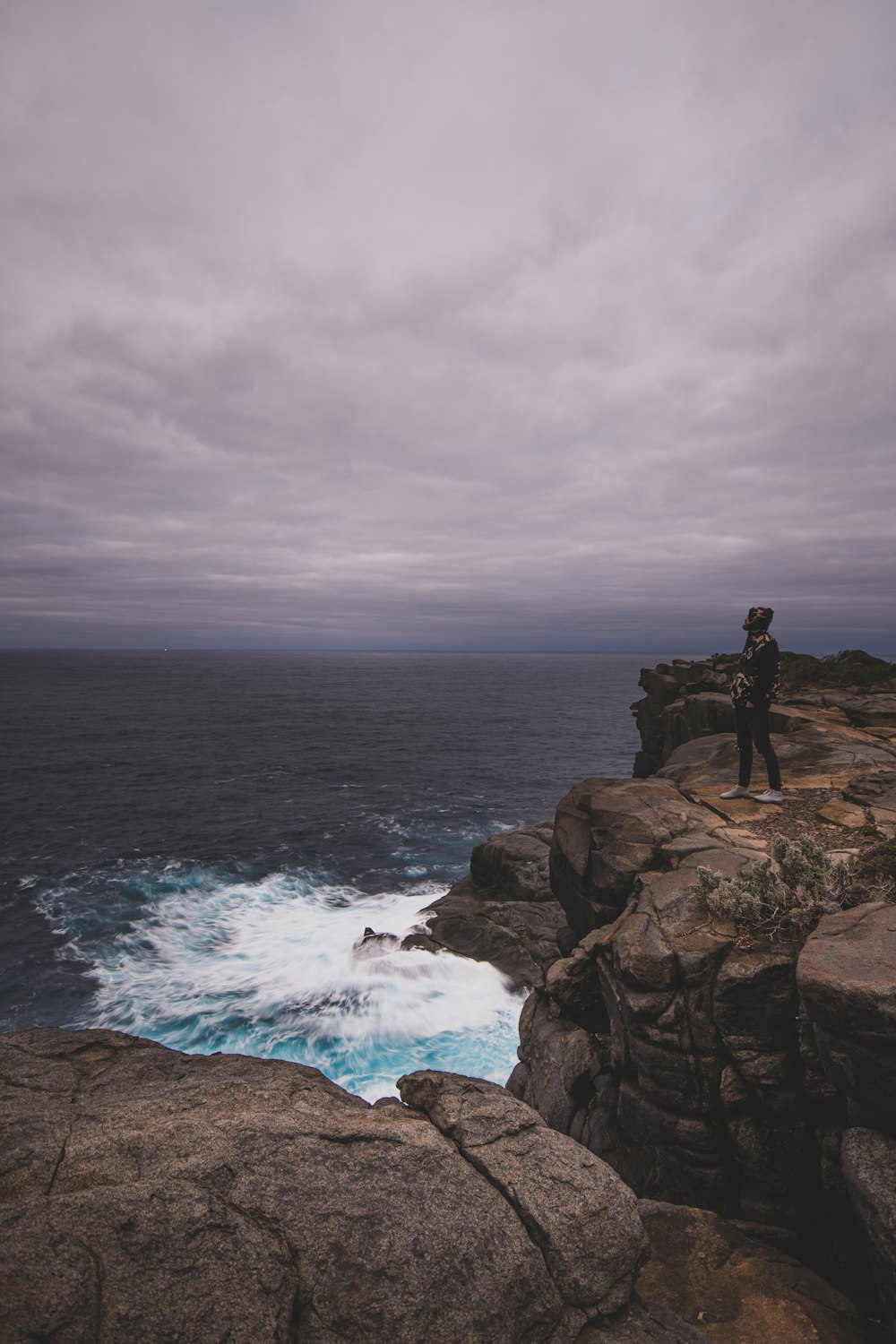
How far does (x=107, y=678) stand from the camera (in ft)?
535

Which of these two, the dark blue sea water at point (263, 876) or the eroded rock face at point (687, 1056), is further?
the dark blue sea water at point (263, 876)

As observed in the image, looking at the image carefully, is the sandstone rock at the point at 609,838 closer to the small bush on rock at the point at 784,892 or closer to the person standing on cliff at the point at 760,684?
the person standing on cliff at the point at 760,684

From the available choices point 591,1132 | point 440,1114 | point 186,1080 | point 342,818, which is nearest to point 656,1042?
point 591,1132

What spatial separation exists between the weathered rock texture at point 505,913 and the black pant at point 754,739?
1095 cm

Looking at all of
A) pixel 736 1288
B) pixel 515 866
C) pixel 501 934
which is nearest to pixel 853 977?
pixel 736 1288

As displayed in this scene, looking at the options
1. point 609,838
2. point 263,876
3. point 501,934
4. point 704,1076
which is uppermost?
point 609,838

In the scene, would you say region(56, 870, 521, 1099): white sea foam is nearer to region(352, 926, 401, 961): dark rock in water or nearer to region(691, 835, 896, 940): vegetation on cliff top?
region(352, 926, 401, 961): dark rock in water

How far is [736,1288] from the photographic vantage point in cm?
599

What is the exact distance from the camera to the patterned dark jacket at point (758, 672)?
12703 millimetres

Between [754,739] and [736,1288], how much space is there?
9535 millimetres

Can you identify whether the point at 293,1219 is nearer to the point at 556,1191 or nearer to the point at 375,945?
the point at 556,1191

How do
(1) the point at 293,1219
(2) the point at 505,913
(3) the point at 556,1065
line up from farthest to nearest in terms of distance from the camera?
(2) the point at 505,913 → (3) the point at 556,1065 → (1) the point at 293,1219

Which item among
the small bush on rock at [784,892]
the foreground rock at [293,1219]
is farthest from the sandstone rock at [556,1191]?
the small bush on rock at [784,892]

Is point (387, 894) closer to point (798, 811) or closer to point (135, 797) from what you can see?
point (798, 811)
